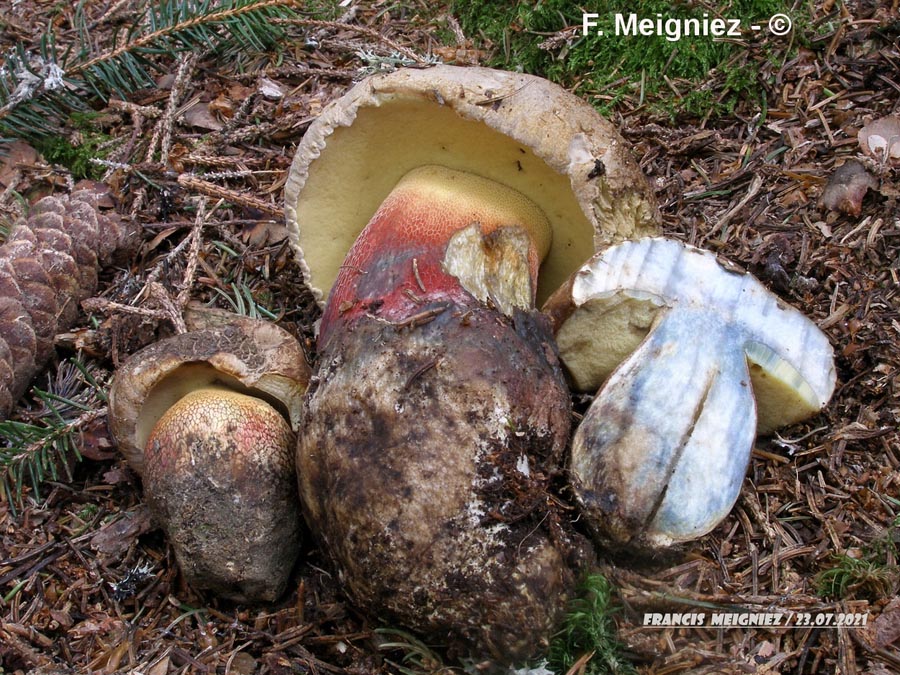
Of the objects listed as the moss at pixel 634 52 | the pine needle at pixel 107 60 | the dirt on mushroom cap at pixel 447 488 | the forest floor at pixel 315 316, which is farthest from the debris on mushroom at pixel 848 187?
the pine needle at pixel 107 60

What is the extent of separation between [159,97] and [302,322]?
108 centimetres

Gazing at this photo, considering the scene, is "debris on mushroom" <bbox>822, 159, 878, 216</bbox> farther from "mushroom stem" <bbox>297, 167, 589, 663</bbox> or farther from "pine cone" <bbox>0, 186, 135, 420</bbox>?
"pine cone" <bbox>0, 186, 135, 420</bbox>

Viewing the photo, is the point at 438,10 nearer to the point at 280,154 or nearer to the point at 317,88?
the point at 317,88

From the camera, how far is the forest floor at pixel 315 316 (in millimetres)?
1673

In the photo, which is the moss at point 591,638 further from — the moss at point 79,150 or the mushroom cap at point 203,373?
the moss at point 79,150

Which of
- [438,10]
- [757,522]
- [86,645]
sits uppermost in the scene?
[438,10]

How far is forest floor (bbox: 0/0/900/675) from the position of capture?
167 cm

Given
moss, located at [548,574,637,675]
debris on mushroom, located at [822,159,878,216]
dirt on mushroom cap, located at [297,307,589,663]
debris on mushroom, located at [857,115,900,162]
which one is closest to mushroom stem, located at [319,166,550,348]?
dirt on mushroom cap, located at [297,307,589,663]

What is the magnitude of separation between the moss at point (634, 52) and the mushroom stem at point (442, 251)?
2.36 feet

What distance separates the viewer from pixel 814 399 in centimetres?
183

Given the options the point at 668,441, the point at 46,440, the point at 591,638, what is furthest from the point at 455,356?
the point at 46,440

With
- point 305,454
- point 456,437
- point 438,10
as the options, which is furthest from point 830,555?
point 438,10

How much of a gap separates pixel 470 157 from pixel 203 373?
35.2 inches

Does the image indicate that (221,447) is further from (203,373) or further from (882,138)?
(882,138)
